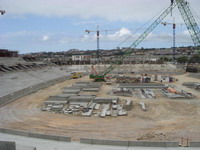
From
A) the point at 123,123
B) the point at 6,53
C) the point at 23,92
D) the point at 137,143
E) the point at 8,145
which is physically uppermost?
the point at 6,53

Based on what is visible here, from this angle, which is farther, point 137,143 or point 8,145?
point 137,143

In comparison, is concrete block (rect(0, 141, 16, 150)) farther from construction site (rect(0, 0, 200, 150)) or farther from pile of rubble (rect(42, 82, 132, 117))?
pile of rubble (rect(42, 82, 132, 117))

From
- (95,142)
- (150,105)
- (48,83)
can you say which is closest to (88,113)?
(150,105)

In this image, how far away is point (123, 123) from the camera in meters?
20.2

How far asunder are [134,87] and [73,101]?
15.7m

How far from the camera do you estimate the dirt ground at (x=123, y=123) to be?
1728 centimetres

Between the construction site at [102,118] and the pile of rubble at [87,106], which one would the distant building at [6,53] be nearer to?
the construction site at [102,118]

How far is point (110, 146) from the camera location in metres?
11.3

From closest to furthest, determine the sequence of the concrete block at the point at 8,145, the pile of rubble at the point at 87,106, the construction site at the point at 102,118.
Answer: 1. the concrete block at the point at 8,145
2. the construction site at the point at 102,118
3. the pile of rubble at the point at 87,106

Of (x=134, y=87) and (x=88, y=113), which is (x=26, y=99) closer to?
(x=88, y=113)

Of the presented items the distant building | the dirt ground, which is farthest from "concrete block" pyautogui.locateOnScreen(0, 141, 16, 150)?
the distant building

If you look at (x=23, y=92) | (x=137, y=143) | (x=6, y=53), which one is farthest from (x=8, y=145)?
(x=6, y=53)

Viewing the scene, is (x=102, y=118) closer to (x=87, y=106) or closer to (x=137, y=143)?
(x=87, y=106)

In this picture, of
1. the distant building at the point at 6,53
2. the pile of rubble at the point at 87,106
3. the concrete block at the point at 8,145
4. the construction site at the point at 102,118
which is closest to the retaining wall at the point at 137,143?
the construction site at the point at 102,118
